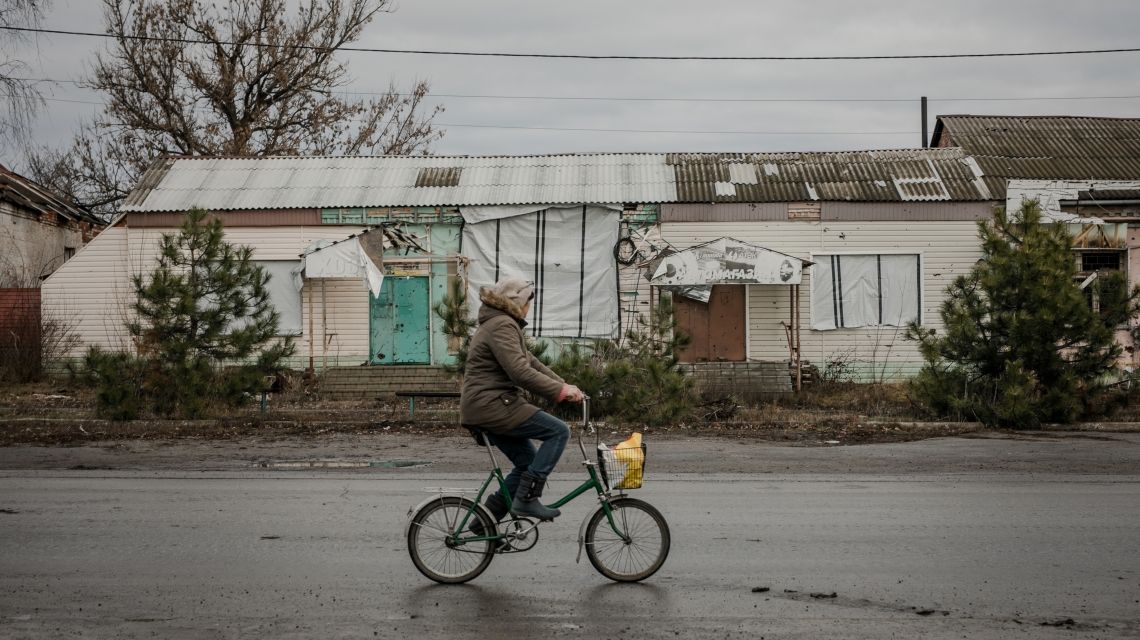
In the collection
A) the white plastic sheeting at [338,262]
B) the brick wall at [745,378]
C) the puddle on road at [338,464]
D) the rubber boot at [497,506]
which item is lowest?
the puddle on road at [338,464]

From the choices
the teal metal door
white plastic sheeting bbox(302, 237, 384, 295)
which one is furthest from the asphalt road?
the teal metal door

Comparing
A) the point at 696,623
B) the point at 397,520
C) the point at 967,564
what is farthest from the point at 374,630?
the point at 967,564

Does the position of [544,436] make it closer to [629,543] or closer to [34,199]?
[629,543]

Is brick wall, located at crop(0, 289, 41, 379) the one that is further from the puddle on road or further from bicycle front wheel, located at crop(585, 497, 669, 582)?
bicycle front wheel, located at crop(585, 497, 669, 582)

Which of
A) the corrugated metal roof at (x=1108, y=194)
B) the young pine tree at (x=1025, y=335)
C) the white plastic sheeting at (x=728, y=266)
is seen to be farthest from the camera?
the corrugated metal roof at (x=1108, y=194)

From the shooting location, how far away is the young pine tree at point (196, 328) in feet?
52.7

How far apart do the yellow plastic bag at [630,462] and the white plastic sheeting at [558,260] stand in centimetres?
1708

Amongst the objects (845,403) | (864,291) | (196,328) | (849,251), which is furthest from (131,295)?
(864,291)

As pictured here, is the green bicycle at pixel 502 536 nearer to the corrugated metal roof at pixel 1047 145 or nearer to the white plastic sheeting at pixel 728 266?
the white plastic sheeting at pixel 728 266

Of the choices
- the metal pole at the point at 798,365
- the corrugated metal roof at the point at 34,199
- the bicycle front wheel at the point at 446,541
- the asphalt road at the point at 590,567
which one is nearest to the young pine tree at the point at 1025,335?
the metal pole at the point at 798,365

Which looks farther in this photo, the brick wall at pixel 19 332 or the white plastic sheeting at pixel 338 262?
the brick wall at pixel 19 332

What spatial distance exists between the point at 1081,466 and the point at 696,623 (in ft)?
26.2

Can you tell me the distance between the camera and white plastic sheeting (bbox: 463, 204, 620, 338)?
77.4 feet

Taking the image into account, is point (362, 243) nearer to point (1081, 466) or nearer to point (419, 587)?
point (1081, 466)
